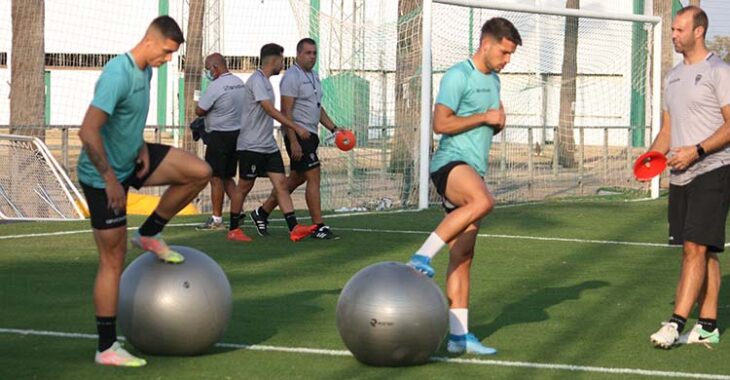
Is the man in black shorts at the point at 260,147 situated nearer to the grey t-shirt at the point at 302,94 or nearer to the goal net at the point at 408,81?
the grey t-shirt at the point at 302,94

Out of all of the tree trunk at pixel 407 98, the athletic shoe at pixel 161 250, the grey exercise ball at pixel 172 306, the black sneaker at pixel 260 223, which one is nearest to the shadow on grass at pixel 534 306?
the grey exercise ball at pixel 172 306

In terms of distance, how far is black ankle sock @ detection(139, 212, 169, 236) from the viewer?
8.21 meters

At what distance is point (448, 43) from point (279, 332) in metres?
12.0

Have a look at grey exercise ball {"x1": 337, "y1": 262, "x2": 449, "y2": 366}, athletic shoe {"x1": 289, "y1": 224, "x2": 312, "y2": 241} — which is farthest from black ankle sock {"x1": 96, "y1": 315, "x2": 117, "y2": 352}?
athletic shoe {"x1": 289, "y1": 224, "x2": 312, "y2": 241}

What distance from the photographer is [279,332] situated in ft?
30.0

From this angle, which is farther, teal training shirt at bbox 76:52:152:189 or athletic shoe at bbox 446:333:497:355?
athletic shoe at bbox 446:333:497:355

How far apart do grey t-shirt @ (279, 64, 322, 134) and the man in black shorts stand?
192 millimetres

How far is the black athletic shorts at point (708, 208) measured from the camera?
8.69m

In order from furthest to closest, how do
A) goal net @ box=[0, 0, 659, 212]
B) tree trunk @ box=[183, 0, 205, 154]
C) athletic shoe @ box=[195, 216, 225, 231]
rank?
1. tree trunk @ box=[183, 0, 205, 154]
2. goal net @ box=[0, 0, 659, 212]
3. athletic shoe @ box=[195, 216, 225, 231]

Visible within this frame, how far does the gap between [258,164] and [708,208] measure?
23.5ft

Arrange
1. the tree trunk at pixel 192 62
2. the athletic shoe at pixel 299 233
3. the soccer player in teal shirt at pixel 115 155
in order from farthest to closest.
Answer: the tree trunk at pixel 192 62, the athletic shoe at pixel 299 233, the soccer player in teal shirt at pixel 115 155

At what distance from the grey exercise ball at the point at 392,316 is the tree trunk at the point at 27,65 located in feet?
55.2

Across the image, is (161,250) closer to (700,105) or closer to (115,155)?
(115,155)

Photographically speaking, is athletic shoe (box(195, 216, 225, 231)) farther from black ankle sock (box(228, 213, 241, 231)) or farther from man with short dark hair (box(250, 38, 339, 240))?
man with short dark hair (box(250, 38, 339, 240))
